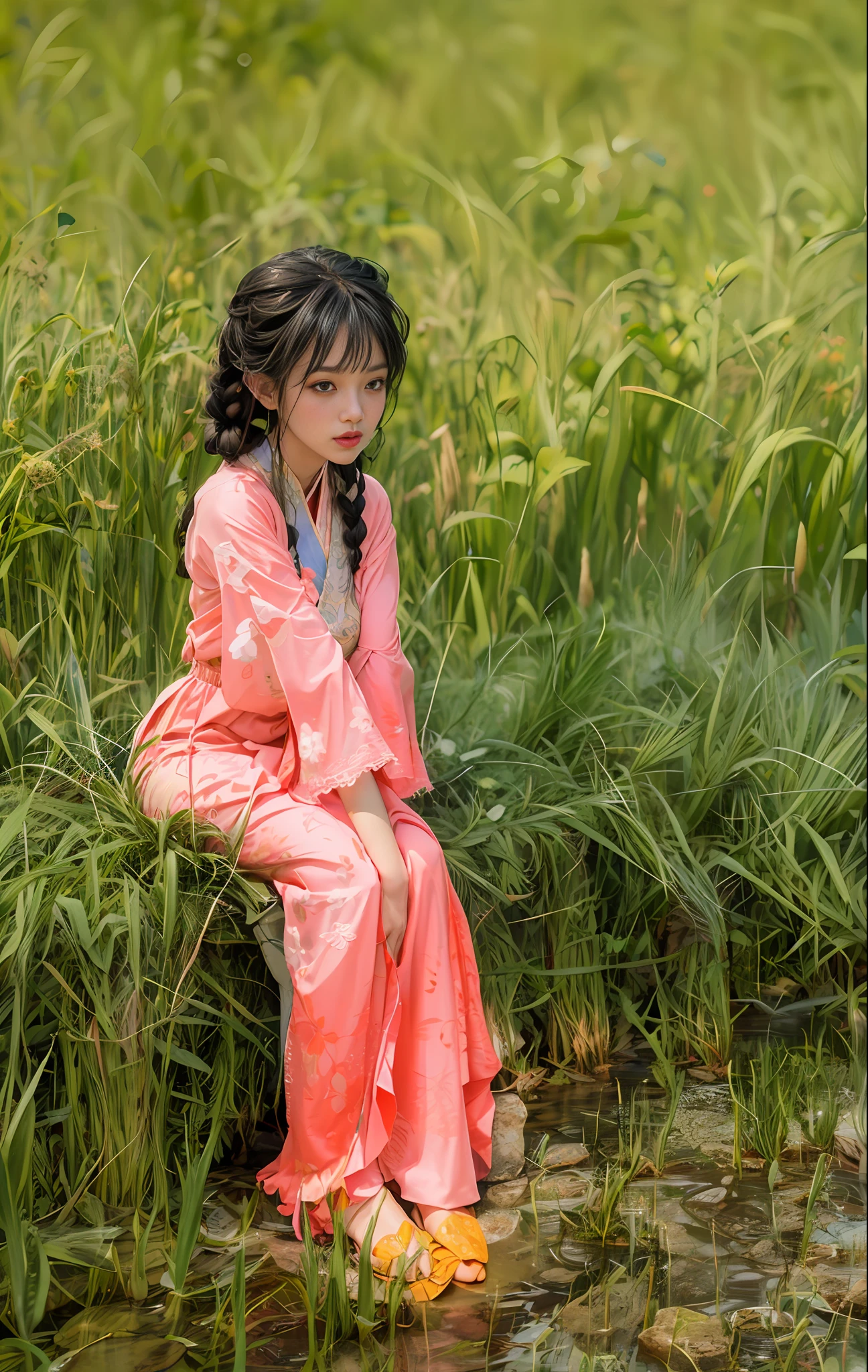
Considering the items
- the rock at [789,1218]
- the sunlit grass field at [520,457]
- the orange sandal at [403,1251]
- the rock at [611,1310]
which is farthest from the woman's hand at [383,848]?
the rock at [789,1218]

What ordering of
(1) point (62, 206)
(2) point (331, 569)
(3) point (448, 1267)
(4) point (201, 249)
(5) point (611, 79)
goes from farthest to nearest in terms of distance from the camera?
1. (4) point (201, 249)
2. (1) point (62, 206)
3. (5) point (611, 79)
4. (2) point (331, 569)
5. (3) point (448, 1267)

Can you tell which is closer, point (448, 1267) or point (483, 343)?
point (448, 1267)

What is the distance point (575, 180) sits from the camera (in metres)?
1.71

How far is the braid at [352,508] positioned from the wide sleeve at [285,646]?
10 centimetres

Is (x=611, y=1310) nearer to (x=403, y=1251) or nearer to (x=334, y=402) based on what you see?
(x=403, y=1251)

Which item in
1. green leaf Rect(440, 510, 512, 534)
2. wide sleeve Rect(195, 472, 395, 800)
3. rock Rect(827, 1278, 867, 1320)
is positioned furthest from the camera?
green leaf Rect(440, 510, 512, 534)

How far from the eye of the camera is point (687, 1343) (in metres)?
1.02

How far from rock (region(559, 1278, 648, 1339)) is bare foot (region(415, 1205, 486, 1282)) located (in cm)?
10

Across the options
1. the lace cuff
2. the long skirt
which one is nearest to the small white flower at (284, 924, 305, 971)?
the long skirt

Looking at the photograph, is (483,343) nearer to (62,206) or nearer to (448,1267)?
(62,206)

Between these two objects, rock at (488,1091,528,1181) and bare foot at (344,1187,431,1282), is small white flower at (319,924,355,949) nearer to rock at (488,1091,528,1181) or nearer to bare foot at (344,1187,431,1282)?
bare foot at (344,1187,431,1282)

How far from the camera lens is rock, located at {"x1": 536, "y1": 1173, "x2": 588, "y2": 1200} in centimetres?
128

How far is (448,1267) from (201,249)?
141cm

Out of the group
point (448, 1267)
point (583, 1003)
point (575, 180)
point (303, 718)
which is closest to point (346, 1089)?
point (448, 1267)
